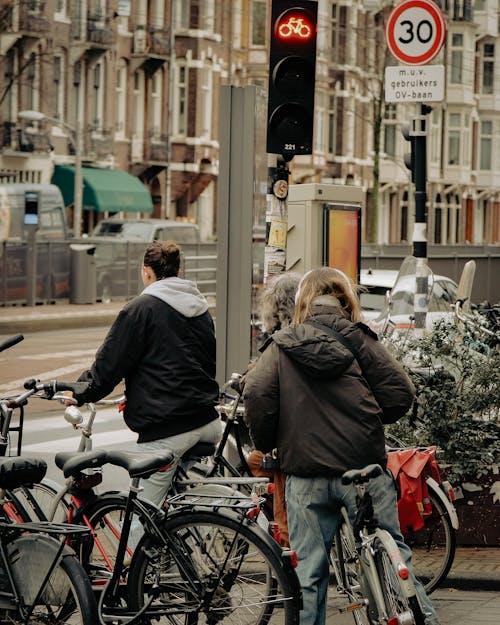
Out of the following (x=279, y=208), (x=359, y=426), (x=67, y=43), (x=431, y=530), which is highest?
(x=67, y=43)

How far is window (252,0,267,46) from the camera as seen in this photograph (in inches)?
2153

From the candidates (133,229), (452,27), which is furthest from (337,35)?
(133,229)

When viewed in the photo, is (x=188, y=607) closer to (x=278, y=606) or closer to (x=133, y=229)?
(x=278, y=606)

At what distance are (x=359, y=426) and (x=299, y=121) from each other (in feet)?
13.7

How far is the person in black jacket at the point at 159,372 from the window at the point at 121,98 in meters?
43.1

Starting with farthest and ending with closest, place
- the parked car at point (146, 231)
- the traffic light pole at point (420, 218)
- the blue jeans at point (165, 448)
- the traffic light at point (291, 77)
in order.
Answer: the parked car at point (146, 231)
the traffic light pole at point (420, 218)
the traffic light at point (291, 77)
the blue jeans at point (165, 448)

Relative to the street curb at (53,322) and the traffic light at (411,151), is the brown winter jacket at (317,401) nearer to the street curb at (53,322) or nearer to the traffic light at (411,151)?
the traffic light at (411,151)

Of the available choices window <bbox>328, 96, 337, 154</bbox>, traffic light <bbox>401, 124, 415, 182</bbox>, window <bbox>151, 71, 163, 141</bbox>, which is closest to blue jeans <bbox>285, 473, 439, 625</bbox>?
traffic light <bbox>401, 124, 415, 182</bbox>

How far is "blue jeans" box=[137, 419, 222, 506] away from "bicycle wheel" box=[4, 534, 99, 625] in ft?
3.03

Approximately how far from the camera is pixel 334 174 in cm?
6072

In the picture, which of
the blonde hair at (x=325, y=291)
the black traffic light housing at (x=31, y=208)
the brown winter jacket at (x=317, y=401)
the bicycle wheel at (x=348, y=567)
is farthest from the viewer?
Answer: the black traffic light housing at (x=31, y=208)

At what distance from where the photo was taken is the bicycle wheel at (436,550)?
23.4 ft

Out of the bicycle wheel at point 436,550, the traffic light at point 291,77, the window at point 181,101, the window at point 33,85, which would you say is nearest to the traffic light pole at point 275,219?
the traffic light at point 291,77

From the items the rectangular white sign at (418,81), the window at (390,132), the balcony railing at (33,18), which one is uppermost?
the balcony railing at (33,18)
